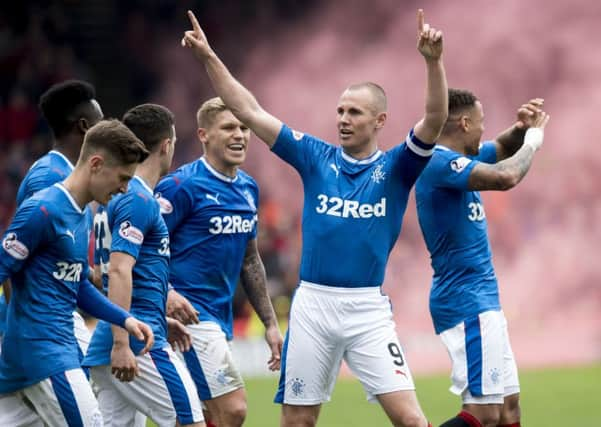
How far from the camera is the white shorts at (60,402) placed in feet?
18.7

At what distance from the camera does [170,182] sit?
7.45 meters

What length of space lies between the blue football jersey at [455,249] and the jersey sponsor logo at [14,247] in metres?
2.92

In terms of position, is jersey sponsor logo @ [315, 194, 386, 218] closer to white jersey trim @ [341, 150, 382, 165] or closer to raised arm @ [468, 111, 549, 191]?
white jersey trim @ [341, 150, 382, 165]

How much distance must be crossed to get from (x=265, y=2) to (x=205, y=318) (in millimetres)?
17340

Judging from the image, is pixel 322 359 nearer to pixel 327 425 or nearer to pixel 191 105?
pixel 327 425

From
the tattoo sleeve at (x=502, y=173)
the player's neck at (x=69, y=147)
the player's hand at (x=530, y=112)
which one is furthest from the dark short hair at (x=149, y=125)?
the player's hand at (x=530, y=112)

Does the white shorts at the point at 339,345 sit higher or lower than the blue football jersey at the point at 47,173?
lower

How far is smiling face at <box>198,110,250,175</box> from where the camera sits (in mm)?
7512

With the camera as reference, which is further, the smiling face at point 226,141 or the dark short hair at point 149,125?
the smiling face at point 226,141

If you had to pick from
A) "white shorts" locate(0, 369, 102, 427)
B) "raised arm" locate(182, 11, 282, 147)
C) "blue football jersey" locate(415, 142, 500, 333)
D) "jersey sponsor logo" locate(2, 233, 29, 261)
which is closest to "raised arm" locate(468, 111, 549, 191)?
"blue football jersey" locate(415, 142, 500, 333)

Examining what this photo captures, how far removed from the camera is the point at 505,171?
713 centimetres

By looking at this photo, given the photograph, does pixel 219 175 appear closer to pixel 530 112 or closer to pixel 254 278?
pixel 254 278

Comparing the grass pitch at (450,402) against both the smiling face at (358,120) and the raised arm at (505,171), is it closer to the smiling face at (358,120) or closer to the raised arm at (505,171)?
the raised arm at (505,171)

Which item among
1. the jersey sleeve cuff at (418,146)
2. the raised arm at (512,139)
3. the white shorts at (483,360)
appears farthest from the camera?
the raised arm at (512,139)
